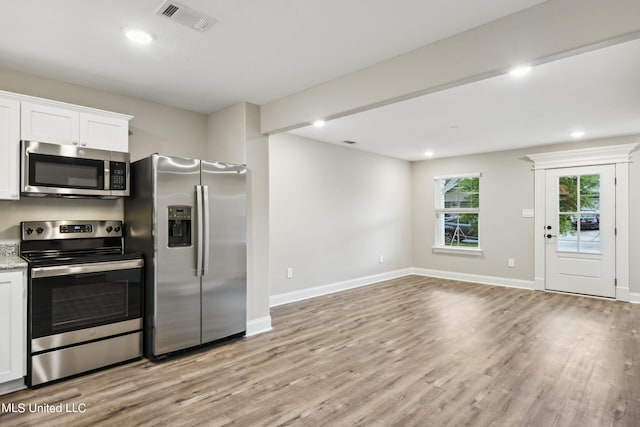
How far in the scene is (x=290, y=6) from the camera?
80.5 inches

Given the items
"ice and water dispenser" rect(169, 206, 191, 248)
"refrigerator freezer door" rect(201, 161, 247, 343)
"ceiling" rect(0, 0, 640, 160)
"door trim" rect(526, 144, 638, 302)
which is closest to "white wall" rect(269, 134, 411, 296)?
"ceiling" rect(0, 0, 640, 160)

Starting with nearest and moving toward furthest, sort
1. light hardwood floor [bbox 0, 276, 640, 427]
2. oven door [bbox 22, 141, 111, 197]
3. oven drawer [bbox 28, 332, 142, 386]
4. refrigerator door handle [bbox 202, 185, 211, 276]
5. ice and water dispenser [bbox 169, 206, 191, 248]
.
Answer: light hardwood floor [bbox 0, 276, 640, 427] < oven drawer [bbox 28, 332, 142, 386] < oven door [bbox 22, 141, 111, 197] < ice and water dispenser [bbox 169, 206, 191, 248] < refrigerator door handle [bbox 202, 185, 211, 276]

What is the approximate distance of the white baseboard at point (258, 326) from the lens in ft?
12.1

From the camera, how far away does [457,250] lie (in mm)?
6867

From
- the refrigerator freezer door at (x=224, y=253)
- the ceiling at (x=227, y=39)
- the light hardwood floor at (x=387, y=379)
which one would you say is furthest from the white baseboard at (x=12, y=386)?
the ceiling at (x=227, y=39)

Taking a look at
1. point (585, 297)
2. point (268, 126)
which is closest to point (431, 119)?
point (268, 126)

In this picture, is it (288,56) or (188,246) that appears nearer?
(288,56)

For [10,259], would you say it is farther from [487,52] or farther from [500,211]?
[500,211]

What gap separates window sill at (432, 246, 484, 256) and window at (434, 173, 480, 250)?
0.15ft

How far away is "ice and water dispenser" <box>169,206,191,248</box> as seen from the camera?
311 cm

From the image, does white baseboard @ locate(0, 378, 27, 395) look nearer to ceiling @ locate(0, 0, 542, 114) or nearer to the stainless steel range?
the stainless steel range

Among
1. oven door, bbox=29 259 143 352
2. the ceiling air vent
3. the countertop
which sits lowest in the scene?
oven door, bbox=29 259 143 352

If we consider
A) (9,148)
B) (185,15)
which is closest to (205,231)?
(9,148)

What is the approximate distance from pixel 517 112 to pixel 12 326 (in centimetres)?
504
